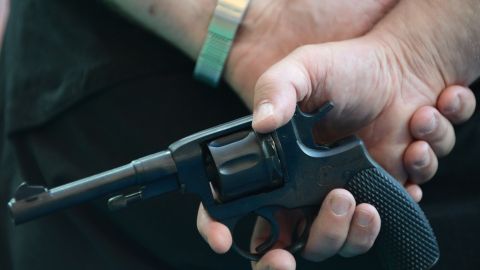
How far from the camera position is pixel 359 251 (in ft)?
2.50

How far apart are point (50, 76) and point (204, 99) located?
0.23 metres

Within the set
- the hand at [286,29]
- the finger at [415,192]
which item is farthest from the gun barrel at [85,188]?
the finger at [415,192]

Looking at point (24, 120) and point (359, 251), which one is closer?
point (359, 251)

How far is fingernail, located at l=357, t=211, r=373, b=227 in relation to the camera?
0.72 metres

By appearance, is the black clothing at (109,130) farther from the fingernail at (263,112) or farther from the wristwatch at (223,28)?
the fingernail at (263,112)

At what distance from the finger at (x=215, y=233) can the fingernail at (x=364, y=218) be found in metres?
0.16

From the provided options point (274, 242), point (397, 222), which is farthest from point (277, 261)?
point (397, 222)

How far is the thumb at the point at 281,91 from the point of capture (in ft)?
2.14

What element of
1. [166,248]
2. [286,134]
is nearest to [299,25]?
[286,134]

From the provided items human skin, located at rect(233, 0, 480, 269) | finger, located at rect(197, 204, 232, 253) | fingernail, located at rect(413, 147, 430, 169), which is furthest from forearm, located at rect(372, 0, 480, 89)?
finger, located at rect(197, 204, 232, 253)

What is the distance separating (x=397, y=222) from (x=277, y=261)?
152mm

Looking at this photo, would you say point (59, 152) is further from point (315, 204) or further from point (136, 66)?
point (315, 204)

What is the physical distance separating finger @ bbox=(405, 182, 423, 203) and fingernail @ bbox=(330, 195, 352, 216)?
122mm

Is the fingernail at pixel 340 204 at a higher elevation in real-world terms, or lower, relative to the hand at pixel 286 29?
lower
